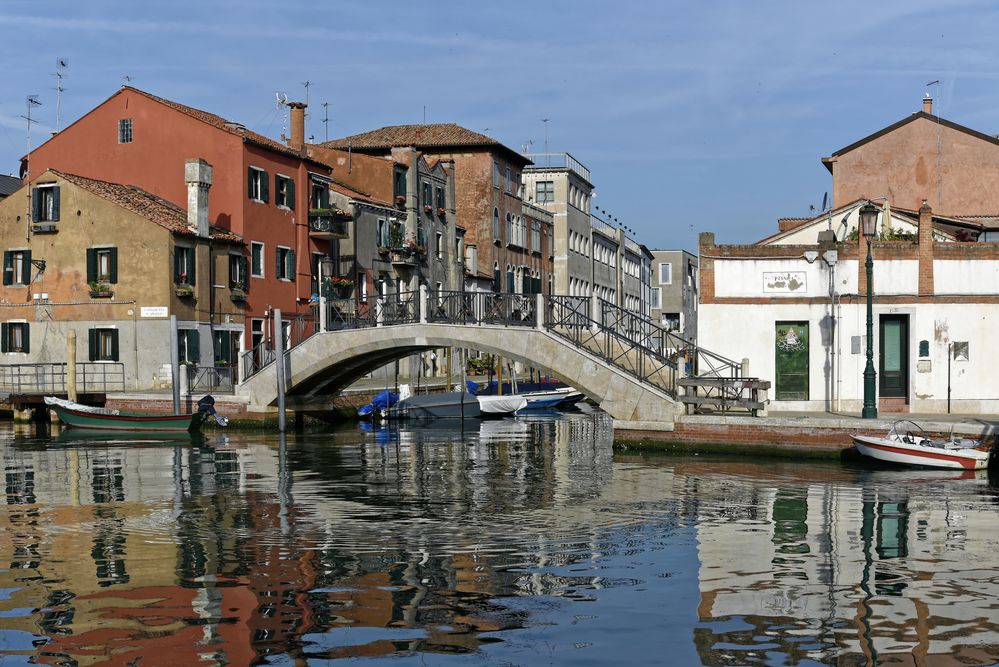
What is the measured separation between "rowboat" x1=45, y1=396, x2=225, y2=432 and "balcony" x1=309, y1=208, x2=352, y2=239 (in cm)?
1241

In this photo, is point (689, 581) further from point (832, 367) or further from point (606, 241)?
point (606, 241)

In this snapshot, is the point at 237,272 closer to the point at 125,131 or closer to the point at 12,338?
the point at 125,131

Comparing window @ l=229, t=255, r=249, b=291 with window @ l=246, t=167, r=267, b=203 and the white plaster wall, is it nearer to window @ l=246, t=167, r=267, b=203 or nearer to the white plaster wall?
window @ l=246, t=167, r=267, b=203

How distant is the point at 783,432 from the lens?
82.9 ft

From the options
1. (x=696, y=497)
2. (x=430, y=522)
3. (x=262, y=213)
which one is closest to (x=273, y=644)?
(x=430, y=522)

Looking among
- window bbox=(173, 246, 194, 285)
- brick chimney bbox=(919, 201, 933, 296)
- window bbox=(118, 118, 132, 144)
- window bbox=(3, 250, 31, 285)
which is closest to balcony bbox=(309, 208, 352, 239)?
window bbox=(118, 118, 132, 144)

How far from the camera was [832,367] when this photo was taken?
2886cm

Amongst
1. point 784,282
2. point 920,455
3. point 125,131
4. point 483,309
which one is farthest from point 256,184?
point 920,455

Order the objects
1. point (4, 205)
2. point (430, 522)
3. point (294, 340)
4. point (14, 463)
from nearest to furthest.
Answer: point (430, 522) → point (14, 463) → point (4, 205) → point (294, 340)

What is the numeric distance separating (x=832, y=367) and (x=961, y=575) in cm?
→ 1649

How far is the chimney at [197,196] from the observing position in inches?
1569

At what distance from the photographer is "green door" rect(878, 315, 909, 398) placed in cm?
2906

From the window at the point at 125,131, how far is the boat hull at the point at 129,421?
11895 millimetres

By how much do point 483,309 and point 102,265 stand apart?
609 inches
